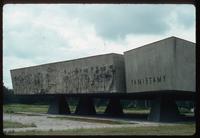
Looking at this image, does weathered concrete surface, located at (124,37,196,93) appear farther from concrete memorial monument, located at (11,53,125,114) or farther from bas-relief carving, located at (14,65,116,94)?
bas-relief carving, located at (14,65,116,94)

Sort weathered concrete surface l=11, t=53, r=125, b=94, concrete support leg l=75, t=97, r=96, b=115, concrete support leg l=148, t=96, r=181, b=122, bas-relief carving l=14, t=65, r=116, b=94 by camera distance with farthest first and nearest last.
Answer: concrete support leg l=75, t=97, r=96, b=115
bas-relief carving l=14, t=65, r=116, b=94
weathered concrete surface l=11, t=53, r=125, b=94
concrete support leg l=148, t=96, r=181, b=122

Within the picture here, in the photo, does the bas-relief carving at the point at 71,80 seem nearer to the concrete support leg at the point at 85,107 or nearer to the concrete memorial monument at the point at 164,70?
the concrete memorial monument at the point at 164,70

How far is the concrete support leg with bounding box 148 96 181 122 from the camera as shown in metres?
34.8

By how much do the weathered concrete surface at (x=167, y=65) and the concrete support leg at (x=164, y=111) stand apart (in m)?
2.28

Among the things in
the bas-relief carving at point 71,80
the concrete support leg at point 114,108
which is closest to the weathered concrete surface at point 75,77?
the bas-relief carving at point 71,80

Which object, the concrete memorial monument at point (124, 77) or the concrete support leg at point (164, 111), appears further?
the concrete support leg at point (164, 111)

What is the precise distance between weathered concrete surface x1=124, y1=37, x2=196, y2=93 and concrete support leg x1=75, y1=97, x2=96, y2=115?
1485 cm

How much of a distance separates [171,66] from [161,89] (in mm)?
2253

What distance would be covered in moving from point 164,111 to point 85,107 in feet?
50.8

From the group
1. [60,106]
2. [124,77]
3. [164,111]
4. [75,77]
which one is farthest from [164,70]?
[60,106]

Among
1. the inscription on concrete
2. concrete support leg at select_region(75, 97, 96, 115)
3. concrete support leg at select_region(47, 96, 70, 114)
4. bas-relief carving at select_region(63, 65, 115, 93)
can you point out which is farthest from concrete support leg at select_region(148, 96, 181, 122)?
concrete support leg at select_region(47, 96, 70, 114)

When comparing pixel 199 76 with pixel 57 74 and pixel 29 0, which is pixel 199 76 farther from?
pixel 57 74

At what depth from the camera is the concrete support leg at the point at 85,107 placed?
158ft

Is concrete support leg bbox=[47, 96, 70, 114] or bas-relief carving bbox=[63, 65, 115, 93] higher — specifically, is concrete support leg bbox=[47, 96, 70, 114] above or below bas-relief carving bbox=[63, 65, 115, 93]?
below
